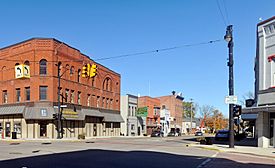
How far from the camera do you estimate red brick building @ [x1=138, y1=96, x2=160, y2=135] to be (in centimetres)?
8144

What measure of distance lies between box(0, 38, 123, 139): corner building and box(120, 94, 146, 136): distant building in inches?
705

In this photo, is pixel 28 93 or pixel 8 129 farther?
pixel 8 129

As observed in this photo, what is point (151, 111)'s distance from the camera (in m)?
86.2

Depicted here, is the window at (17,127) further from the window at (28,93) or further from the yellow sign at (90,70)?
the yellow sign at (90,70)

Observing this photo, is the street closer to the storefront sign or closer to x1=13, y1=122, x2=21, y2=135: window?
x1=13, y1=122, x2=21, y2=135: window

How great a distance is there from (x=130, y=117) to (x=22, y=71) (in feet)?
108

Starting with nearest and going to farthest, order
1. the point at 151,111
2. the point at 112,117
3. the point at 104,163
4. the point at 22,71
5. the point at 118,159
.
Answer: the point at 104,163 → the point at 118,159 → the point at 22,71 → the point at 112,117 → the point at 151,111

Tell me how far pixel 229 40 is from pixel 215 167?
14.0m

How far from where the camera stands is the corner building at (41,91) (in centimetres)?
4612

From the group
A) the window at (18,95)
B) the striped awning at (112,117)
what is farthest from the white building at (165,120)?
the window at (18,95)

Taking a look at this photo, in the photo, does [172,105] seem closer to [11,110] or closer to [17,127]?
[17,127]

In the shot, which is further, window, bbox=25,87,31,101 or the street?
window, bbox=25,87,31,101

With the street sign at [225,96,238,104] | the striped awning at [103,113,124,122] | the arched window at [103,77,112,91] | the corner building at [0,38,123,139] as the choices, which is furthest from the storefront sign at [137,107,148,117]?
the street sign at [225,96,238,104]

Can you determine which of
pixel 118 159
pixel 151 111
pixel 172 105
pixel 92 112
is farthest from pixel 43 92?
pixel 172 105
